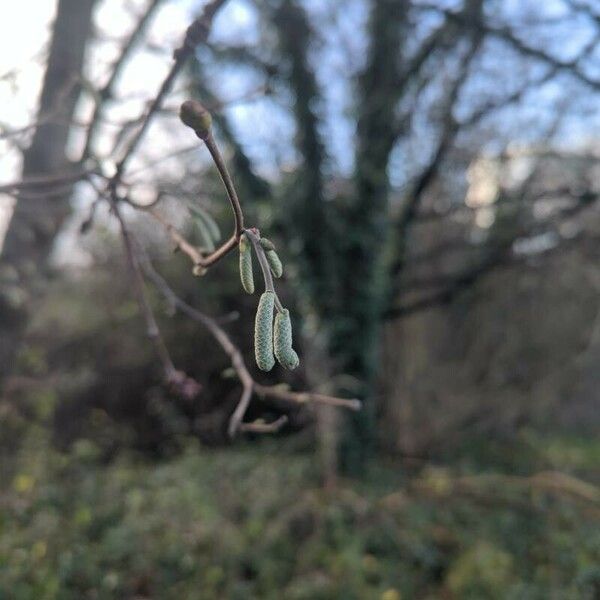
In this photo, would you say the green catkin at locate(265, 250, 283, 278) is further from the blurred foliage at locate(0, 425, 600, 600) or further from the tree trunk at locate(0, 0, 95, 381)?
the tree trunk at locate(0, 0, 95, 381)

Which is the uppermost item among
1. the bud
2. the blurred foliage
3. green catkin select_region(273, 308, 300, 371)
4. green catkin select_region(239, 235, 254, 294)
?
the bud

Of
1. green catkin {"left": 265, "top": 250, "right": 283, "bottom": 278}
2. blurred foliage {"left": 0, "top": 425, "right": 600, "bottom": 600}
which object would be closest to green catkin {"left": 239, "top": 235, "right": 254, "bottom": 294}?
green catkin {"left": 265, "top": 250, "right": 283, "bottom": 278}

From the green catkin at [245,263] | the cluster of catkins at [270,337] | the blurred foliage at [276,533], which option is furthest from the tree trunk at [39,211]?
the cluster of catkins at [270,337]

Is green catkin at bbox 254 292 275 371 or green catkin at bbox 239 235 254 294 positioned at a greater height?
green catkin at bbox 239 235 254 294

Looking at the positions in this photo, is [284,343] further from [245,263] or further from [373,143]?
[373,143]

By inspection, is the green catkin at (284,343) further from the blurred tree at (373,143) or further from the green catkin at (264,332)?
the blurred tree at (373,143)

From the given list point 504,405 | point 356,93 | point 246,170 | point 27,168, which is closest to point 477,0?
point 356,93
